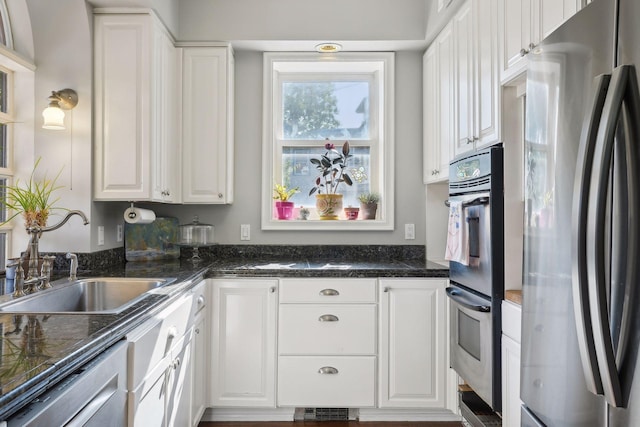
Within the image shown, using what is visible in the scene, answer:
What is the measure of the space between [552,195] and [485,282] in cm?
90

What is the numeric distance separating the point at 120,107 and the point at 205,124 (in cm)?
60

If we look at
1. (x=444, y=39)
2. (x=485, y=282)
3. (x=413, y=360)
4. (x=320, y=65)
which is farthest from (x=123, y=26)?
(x=413, y=360)

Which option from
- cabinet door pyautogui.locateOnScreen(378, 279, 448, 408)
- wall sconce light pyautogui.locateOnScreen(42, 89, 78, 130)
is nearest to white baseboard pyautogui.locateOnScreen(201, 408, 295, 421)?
cabinet door pyautogui.locateOnScreen(378, 279, 448, 408)

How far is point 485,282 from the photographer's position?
1.95 meters

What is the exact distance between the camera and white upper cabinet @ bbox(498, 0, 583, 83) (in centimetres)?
144

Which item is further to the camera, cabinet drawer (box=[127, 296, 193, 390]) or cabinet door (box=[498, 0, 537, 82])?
cabinet door (box=[498, 0, 537, 82])

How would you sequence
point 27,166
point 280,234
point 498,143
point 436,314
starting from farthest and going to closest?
1. point 280,234
2. point 436,314
3. point 27,166
4. point 498,143

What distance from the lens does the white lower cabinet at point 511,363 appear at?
1690mm

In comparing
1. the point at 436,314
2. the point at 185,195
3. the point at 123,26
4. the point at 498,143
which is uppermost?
the point at 123,26

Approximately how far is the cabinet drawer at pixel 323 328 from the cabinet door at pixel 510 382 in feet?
2.69

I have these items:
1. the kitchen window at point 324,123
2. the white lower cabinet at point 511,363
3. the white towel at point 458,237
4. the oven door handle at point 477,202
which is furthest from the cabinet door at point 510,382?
the kitchen window at point 324,123

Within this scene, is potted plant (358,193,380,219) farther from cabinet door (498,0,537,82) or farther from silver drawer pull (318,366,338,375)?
cabinet door (498,0,537,82)

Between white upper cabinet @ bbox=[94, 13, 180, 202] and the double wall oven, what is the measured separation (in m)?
1.70

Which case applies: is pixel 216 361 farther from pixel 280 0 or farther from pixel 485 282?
pixel 280 0
